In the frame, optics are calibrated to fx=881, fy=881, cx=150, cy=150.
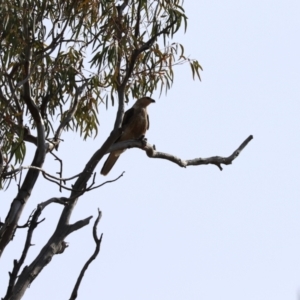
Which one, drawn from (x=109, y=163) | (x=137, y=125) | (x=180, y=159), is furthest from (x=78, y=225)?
(x=137, y=125)

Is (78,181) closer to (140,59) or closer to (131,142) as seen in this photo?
(131,142)

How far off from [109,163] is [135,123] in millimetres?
444

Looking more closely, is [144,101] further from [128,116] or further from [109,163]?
[109,163]

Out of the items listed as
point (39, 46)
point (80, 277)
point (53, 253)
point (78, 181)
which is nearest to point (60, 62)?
point (39, 46)

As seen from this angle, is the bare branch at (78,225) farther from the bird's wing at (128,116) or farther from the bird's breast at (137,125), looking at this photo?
the bird's wing at (128,116)

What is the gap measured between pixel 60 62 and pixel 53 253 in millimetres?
1889

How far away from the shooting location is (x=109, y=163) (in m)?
8.08

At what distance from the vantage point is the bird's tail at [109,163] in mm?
7980

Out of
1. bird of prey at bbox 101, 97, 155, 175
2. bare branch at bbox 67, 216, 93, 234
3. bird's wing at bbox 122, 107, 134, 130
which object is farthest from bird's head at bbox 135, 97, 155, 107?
bare branch at bbox 67, 216, 93, 234

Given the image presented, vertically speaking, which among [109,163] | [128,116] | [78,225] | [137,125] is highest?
[128,116]

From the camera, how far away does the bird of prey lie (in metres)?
8.04

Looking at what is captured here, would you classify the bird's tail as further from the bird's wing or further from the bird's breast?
the bird's wing

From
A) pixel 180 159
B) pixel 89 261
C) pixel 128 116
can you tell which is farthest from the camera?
pixel 128 116

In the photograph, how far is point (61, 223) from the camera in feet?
20.1
